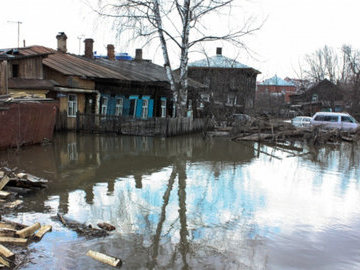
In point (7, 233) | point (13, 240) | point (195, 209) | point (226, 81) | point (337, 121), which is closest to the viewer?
point (13, 240)

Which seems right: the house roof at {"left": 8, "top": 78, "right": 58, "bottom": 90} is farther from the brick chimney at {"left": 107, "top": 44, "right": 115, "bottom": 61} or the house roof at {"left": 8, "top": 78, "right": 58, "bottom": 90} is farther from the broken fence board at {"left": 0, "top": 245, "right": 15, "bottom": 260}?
the broken fence board at {"left": 0, "top": 245, "right": 15, "bottom": 260}

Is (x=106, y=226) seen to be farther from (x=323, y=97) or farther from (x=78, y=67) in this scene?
(x=323, y=97)

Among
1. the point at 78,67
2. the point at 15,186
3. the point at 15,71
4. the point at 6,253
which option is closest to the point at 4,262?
the point at 6,253

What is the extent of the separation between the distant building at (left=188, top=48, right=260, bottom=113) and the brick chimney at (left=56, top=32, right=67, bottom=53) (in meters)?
10.5

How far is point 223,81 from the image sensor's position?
101ft

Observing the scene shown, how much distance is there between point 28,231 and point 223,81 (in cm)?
2699

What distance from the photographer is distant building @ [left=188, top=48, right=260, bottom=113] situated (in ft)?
94.1

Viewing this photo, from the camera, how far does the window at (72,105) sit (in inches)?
818

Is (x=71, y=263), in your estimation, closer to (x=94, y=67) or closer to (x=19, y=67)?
(x=19, y=67)

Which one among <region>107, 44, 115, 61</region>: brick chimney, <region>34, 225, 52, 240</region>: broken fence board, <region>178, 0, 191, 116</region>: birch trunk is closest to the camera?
<region>34, 225, 52, 240</region>: broken fence board

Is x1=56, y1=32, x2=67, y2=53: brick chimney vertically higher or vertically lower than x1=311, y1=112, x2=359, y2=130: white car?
higher

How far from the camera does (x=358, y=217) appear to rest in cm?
694

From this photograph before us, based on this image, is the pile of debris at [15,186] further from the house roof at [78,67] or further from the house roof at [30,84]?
the house roof at [78,67]

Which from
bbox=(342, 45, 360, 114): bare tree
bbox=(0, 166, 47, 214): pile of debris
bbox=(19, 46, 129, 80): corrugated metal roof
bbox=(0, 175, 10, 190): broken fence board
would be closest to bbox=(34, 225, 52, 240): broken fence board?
bbox=(0, 166, 47, 214): pile of debris
